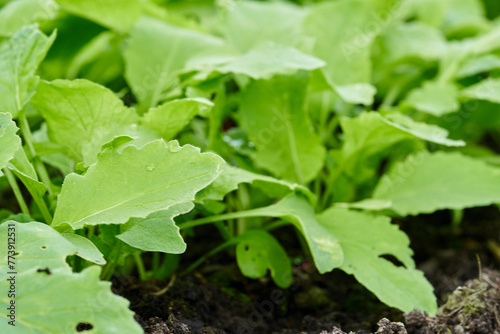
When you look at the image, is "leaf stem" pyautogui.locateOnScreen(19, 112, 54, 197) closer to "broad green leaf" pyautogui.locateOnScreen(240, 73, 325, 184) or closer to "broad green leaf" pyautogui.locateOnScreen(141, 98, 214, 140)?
"broad green leaf" pyautogui.locateOnScreen(141, 98, 214, 140)

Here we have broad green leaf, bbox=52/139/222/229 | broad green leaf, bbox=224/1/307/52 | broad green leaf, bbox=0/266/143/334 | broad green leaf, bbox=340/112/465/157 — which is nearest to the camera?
broad green leaf, bbox=0/266/143/334

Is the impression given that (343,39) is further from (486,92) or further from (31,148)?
(31,148)

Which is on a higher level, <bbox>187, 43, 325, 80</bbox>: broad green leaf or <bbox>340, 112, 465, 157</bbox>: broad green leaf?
<bbox>187, 43, 325, 80</bbox>: broad green leaf

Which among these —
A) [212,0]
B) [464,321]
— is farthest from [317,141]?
[212,0]

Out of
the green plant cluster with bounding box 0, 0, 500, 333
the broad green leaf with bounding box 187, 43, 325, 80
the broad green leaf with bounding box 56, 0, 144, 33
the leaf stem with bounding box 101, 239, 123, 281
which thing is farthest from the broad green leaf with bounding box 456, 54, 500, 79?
the leaf stem with bounding box 101, 239, 123, 281

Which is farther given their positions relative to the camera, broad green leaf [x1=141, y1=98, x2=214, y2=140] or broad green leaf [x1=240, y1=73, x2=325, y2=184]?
broad green leaf [x1=240, y1=73, x2=325, y2=184]

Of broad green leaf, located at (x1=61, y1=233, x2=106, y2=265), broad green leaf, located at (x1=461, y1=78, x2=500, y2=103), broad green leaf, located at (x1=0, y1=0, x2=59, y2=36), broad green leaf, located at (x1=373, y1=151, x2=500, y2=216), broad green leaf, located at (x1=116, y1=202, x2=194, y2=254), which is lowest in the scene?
broad green leaf, located at (x1=373, y1=151, x2=500, y2=216)

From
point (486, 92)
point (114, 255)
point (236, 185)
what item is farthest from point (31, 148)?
point (486, 92)
